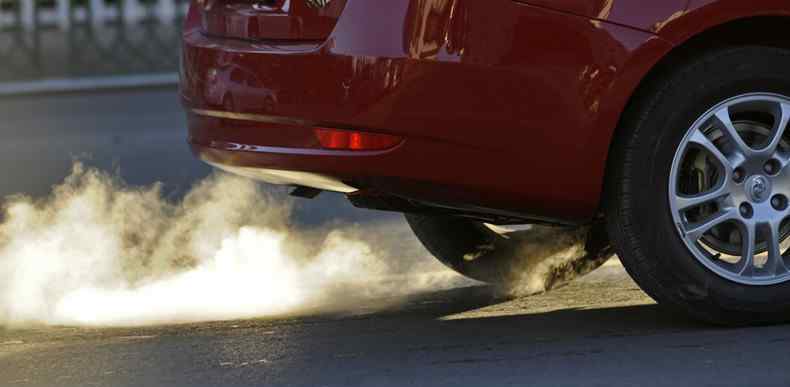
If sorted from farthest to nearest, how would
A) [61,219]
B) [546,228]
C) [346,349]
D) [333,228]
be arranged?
[333,228]
[61,219]
[546,228]
[346,349]

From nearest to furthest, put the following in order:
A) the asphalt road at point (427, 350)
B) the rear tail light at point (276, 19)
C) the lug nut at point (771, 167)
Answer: the asphalt road at point (427, 350) → the rear tail light at point (276, 19) → the lug nut at point (771, 167)

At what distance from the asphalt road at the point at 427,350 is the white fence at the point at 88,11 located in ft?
48.4

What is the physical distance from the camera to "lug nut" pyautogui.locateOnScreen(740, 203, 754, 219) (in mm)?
5176

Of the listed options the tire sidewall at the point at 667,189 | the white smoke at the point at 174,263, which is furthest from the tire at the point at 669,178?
the white smoke at the point at 174,263

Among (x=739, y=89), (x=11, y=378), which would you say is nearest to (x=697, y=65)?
(x=739, y=89)

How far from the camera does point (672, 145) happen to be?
508 cm

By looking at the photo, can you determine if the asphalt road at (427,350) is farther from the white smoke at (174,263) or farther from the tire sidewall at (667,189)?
the white smoke at (174,263)

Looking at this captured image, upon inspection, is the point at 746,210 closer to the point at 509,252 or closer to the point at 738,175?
the point at 738,175

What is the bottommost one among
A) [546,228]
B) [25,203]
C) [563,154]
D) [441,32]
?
[25,203]

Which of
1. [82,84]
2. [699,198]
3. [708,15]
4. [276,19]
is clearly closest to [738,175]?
[699,198]

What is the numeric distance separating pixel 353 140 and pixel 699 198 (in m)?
1.11

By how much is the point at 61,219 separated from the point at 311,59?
96.8 inches

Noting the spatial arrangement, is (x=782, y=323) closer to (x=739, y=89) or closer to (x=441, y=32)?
(x=739, y=89)

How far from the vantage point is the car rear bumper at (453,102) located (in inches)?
191
